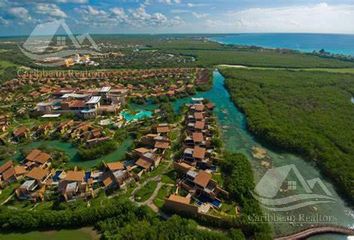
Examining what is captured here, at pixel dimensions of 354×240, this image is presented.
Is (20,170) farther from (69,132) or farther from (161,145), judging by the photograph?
(161,145)

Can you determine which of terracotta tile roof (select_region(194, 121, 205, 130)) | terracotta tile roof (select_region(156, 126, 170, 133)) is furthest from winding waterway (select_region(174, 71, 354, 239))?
terracotta tile roof (select_region(156, 126, 170, 133))

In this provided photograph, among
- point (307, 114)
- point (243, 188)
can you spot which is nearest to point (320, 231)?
point (243, 188)

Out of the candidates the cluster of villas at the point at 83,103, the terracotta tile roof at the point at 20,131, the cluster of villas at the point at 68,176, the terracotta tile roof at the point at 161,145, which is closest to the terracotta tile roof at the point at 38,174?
A: the cluster of villas at the point at 68,176

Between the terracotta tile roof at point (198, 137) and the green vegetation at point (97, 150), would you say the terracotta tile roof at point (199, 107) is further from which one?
the green vegetation at point (97, 150)

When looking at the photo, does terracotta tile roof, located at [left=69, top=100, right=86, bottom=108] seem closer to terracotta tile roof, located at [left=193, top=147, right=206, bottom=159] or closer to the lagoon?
the lagoon

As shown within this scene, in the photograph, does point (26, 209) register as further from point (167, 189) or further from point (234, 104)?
point (234, 104)

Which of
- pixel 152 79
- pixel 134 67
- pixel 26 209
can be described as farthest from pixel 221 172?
pixel 134 67
